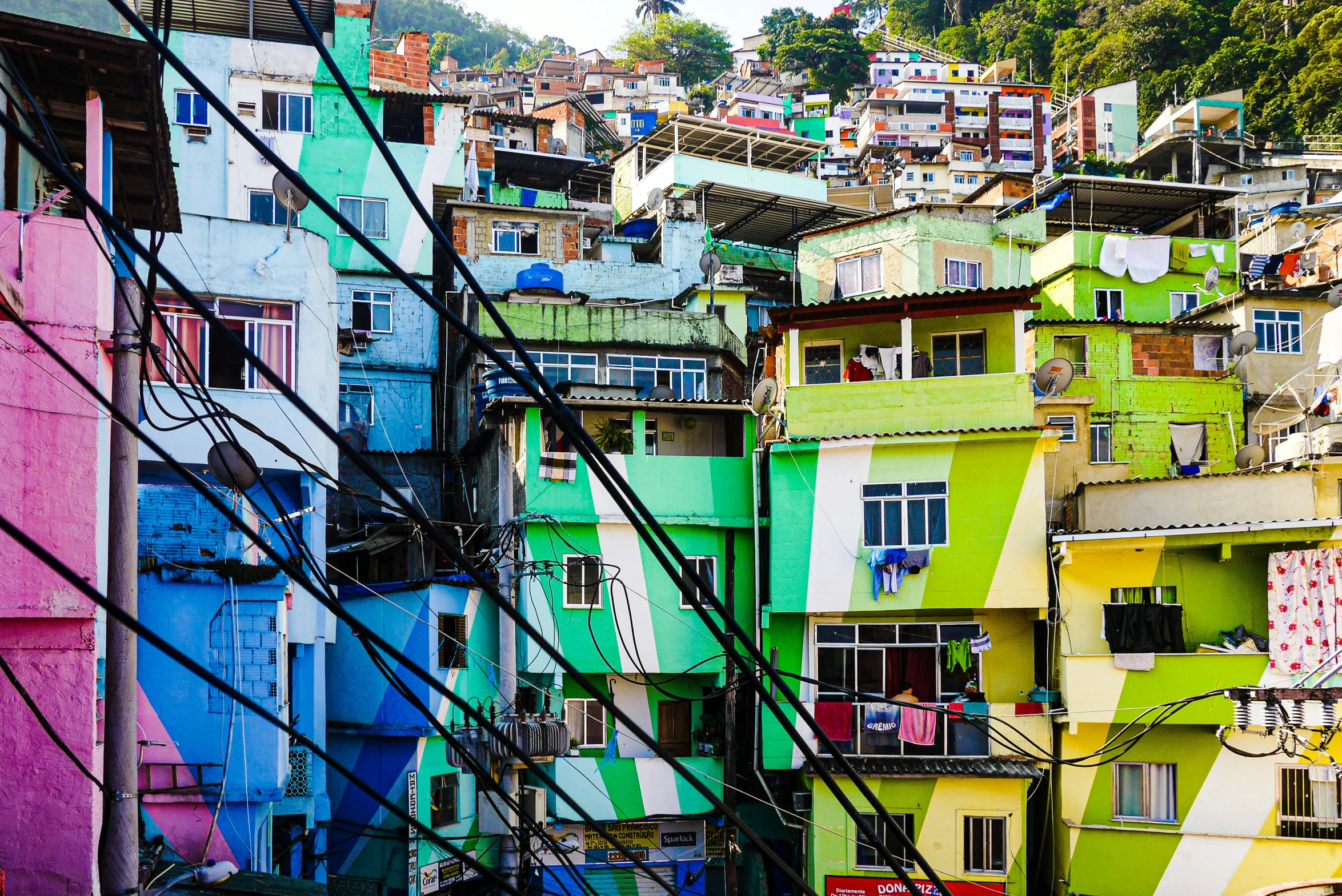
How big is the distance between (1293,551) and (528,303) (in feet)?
62.7

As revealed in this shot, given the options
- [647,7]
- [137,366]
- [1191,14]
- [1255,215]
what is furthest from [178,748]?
[647,7]

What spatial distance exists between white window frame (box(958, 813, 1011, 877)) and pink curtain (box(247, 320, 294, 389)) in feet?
48.7

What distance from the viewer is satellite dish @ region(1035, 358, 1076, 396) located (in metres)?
27.5

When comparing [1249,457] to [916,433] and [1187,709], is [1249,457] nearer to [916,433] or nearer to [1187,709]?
[1187,709]

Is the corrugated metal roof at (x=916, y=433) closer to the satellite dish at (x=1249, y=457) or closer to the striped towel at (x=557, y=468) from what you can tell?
the striped towel at (x=557, y=468)

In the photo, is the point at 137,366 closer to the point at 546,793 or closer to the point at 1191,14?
the point at 546,793

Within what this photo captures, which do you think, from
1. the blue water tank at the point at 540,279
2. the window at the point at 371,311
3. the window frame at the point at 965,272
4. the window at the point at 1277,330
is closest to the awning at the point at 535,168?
the blue water tank at the point at 540,279

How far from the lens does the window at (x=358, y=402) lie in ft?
106

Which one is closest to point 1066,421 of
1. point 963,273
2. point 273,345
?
point 963,273

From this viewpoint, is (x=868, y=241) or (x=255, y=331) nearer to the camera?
(x=255, y=331)

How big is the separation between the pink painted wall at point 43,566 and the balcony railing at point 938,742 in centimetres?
1553

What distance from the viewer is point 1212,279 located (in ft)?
122

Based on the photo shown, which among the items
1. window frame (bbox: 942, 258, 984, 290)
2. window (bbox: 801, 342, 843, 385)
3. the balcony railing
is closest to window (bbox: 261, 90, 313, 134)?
window (bbox: 801, 342, 843, 385)

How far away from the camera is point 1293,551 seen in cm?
2222
